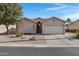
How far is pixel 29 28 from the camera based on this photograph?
3575cm

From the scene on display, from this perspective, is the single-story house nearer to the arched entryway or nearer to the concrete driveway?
the arched entryway

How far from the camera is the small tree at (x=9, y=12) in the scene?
29344 millimetres

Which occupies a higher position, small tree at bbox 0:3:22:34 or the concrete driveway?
small tree at bbox 0:3:22:34

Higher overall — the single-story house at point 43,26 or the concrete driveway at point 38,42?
the single-story house at point 43,26

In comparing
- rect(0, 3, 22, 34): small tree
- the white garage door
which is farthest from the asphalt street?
the white garage door

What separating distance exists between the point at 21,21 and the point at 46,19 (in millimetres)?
5164

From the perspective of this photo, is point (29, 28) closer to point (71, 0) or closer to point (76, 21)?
point (76, 21)

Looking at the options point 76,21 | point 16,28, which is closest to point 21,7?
point 16,28

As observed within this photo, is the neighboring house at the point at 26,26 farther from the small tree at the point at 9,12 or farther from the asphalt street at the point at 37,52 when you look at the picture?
the asphalt street at the point at 37,52

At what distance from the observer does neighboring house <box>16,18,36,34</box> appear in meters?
35.1

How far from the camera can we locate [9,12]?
29609 millimetres

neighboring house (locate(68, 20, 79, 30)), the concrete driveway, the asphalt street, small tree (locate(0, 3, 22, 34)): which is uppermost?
small tree (locate(0, 3, 22, 34))

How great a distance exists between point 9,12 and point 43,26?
891 centimetres

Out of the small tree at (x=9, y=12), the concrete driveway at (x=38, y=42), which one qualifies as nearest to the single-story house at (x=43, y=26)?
the small tree at (x=9, y=12)
